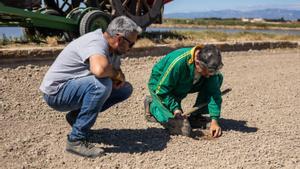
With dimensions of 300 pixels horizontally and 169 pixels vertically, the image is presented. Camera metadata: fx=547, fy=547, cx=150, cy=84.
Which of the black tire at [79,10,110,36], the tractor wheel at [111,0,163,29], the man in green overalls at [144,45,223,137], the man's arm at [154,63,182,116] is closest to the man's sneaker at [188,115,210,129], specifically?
the man in green overalls at [144,45,223,137]

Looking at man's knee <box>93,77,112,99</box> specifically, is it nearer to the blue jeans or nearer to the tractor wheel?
the blue jeans

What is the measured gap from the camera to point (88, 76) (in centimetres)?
387

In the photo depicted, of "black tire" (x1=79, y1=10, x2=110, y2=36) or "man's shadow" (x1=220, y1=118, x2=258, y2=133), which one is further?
"black tire" (x1=79, y1=10, x2=110, y2=36)

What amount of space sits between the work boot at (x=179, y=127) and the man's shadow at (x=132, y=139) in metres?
0.08

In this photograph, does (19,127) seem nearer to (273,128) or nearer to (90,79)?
(90,79)

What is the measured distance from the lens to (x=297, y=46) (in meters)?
12.1

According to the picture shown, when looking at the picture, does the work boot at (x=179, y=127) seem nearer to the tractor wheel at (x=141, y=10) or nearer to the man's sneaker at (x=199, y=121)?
the man's sneaker at (x=199, y=121)

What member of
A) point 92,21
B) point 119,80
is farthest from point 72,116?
point 92,21

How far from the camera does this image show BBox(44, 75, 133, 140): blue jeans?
3.80 meters

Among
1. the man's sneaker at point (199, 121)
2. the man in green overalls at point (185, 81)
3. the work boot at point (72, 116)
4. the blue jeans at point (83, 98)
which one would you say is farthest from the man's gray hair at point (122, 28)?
the man's sneaker at point (199, 121)

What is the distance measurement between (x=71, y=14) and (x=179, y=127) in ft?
15.9

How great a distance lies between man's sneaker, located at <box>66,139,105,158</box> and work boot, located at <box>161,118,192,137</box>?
811 mm

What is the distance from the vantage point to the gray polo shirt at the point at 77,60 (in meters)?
3.76

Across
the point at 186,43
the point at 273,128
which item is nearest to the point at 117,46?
the point at 273,128
